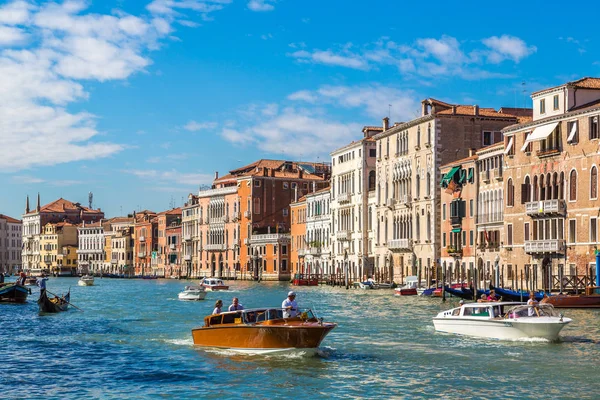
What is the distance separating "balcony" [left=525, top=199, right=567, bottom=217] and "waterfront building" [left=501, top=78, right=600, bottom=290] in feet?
0.12

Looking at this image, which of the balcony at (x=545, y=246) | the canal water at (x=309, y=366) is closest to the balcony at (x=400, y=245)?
the balcony at (x=545, y=246)

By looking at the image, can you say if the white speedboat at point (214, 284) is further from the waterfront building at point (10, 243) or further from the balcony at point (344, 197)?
the waterfront building at point (10, 243)

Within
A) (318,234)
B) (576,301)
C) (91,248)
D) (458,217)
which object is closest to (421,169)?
(458,217)

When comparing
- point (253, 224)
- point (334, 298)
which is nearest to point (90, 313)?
point (334, 298)

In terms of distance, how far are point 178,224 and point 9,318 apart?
7161 centimetres

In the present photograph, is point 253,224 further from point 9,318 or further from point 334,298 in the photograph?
point 9,318

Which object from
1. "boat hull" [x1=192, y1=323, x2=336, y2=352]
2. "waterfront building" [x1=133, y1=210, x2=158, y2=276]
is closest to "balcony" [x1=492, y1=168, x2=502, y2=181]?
"boat hull" [x1=192, y1=323, x2=336, y2=352]

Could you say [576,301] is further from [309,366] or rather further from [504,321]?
[309,366]

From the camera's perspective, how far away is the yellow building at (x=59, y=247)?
13362 cm

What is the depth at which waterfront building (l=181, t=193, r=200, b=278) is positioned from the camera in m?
95.6

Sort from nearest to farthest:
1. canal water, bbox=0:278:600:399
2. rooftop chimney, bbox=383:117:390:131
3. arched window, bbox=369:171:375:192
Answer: canal water, bbox=0:278:600:399
rooftop chimney, bbox=383:117:390:131
arched window, bbox=369:171:375:192

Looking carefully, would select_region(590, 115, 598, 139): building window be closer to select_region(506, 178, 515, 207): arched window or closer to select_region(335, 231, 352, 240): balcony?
select_region(506, 178, 515, 207): arched window

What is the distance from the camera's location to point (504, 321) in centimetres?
2298

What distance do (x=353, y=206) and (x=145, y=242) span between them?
5119 centimetres
